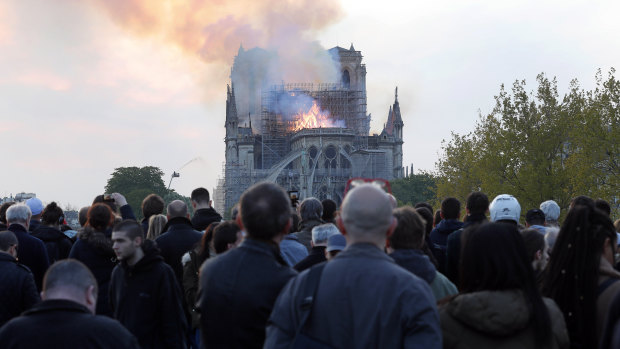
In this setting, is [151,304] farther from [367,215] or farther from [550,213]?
[550,213]

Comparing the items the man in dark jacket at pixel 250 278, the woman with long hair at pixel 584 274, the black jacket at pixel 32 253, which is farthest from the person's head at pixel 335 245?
the black jacket at pixel 32 253

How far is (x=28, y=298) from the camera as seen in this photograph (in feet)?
26.4

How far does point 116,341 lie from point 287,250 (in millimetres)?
4014

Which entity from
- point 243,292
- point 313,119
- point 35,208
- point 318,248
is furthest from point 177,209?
point 313,119

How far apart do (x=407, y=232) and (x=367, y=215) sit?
1.37m

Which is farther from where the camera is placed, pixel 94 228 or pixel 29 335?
pixel 94 228

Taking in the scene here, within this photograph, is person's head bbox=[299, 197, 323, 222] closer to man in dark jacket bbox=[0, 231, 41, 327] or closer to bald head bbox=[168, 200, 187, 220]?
bald head bbox=[168, 200, 187, 220]

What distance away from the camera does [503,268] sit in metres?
5.11

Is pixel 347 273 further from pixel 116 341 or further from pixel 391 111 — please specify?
pixel 391 111

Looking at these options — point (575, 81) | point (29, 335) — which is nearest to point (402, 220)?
point (29, 335)

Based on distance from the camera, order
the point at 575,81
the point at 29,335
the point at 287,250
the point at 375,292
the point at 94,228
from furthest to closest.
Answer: the point at 575,81
the point at 94,228
the point at 287,250
the point at 29,335
the point at 375,292

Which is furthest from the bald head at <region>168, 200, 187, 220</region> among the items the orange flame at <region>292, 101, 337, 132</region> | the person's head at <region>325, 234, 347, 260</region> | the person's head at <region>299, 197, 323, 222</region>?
the orange flame at <region>292, 101, 337, 132</region>

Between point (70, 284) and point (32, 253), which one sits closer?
point (70, 284)

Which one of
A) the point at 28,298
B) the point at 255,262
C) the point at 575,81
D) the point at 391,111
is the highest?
the point at 391,111
